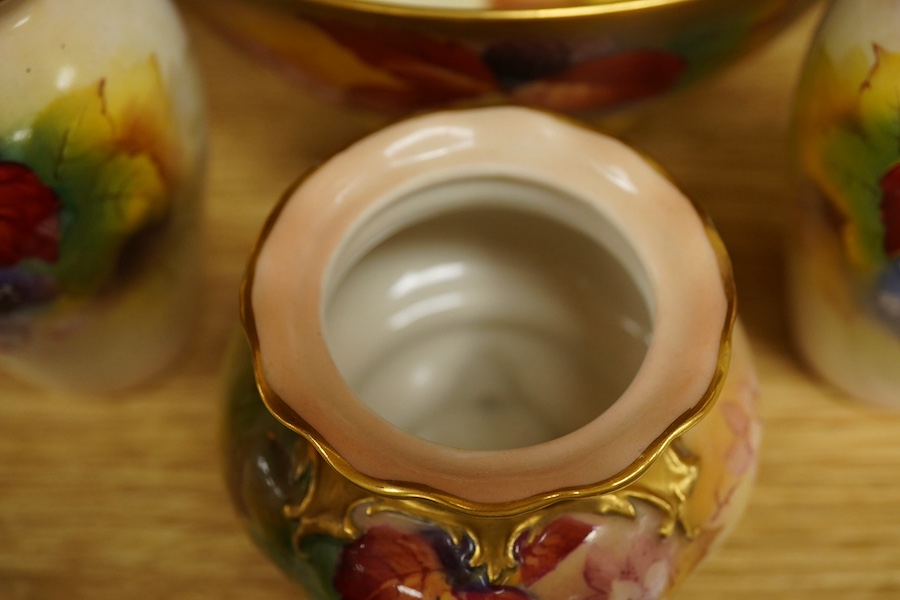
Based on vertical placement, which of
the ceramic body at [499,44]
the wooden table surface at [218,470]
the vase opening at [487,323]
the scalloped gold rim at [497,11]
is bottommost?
the wooden table surface at [218,470]

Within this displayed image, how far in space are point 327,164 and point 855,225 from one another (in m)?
0.20

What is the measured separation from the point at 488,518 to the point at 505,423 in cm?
14

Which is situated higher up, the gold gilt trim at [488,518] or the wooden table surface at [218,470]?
the gold gilt trim at [488,518]

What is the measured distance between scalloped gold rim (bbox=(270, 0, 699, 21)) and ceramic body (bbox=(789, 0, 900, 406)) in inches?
2.6

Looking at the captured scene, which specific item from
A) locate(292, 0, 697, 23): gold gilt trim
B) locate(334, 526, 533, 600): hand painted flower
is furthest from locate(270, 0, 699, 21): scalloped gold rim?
locate(334, 526, 533, 600): hand painted flower

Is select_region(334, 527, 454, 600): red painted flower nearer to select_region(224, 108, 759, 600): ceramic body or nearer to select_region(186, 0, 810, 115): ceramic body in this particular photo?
select_region(224, 108, 759, 600): ceramic body

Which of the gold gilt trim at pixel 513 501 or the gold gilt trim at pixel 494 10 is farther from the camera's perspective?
the gold gilt trim at pixel 494 10

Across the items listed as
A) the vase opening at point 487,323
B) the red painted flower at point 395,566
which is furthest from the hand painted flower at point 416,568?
the vase opening at point 487,323

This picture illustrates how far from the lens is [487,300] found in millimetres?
424

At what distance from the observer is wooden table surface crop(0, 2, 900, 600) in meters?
0.38

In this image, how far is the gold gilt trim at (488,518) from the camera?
0.87 ft

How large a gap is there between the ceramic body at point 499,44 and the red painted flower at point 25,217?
12 centimetres

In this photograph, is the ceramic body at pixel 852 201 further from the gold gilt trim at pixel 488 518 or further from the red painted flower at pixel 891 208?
the gold gilt trim at pixel 488 518

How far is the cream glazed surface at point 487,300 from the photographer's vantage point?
0.26 m
